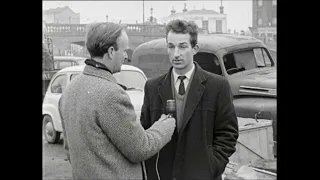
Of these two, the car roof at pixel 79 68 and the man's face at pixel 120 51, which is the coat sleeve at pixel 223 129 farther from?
the car roof at pixel 79 68

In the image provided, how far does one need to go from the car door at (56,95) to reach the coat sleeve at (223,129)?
372 cm

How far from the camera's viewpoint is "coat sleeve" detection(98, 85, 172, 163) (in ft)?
4.60

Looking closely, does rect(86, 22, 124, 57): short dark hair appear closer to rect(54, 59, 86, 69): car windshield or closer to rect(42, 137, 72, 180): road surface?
rect(42, 137, 72, 180): road surface

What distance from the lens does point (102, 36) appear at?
146 cm

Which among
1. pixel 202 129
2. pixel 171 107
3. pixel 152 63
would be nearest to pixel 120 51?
pixel 171 107

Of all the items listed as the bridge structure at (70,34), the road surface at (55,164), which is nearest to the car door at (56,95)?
the road surface at (55,164)

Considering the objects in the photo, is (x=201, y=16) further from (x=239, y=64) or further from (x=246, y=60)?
(x=239, y=64)

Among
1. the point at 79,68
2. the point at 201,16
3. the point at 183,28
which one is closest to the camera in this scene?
the point at 183,28

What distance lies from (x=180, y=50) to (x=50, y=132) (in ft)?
12.7
